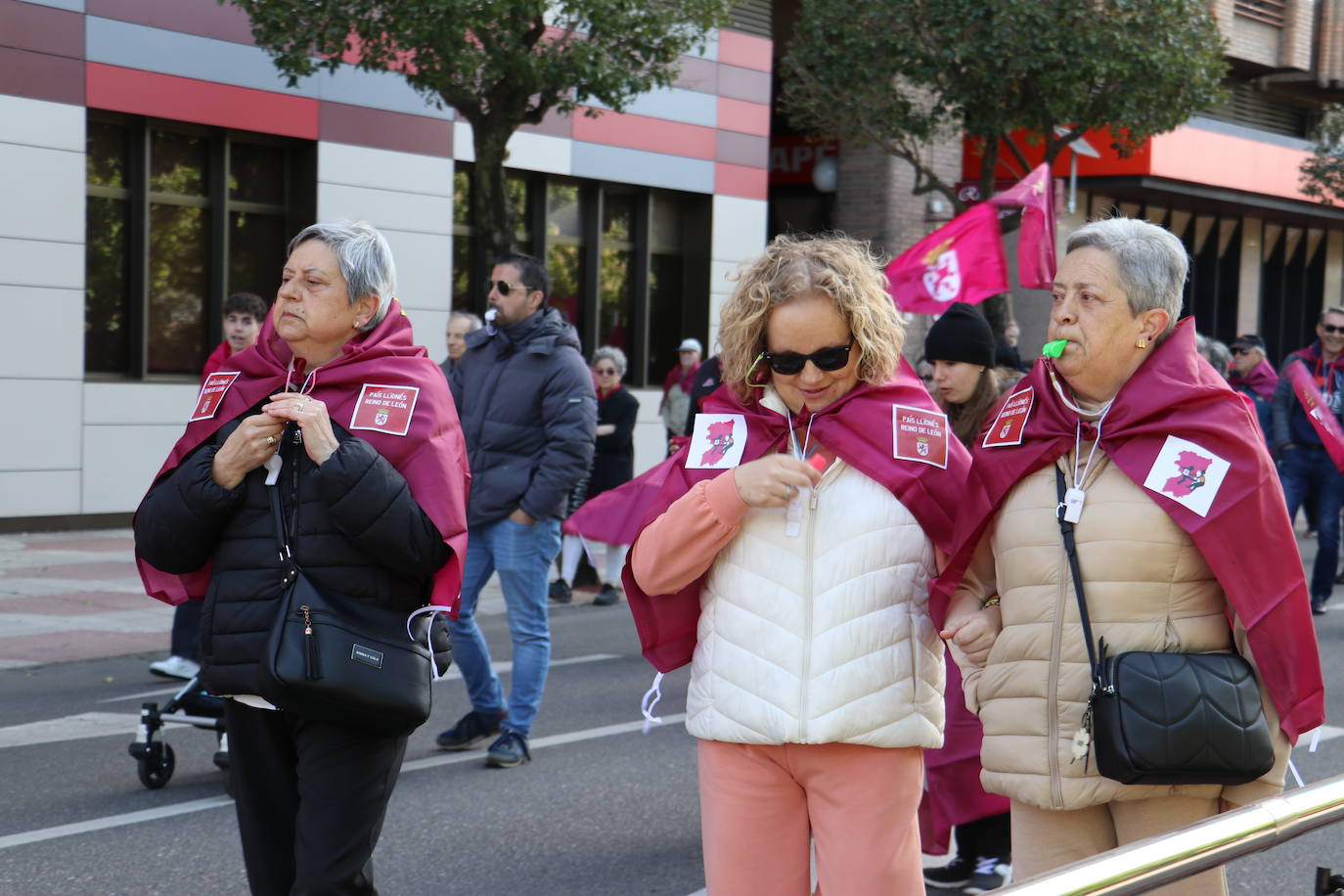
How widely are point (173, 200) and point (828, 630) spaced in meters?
13.0

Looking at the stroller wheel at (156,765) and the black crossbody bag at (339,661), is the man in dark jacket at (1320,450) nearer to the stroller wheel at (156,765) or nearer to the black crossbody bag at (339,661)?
the stroller wheel at (156,765)

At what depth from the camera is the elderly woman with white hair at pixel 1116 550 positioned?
2807 millimetres

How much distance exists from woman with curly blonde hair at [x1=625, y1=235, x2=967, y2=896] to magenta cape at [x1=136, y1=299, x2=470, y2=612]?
60 cm

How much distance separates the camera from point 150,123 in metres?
14.2

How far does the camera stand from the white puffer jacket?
9.40 feet

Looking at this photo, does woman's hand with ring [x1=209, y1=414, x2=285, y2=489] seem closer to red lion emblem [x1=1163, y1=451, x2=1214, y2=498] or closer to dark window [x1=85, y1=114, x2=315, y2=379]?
red lion emblem [x1=1163, y1=451, x2=1214, y2=498]

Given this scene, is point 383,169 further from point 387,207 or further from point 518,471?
point 518,471

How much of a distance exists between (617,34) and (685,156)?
6675 millimetres

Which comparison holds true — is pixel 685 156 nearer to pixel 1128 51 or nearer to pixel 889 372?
pixel 1128 51

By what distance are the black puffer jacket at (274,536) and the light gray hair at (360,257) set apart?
319 mm

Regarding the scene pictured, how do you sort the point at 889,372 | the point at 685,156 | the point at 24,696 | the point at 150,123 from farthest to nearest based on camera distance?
the point at 685,156 → the point at 150,123 → the point at 24,696 → the point at 889,372

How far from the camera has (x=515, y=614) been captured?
643 centimetres

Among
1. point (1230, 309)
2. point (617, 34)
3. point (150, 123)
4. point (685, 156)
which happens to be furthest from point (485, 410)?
point (1230, 309)

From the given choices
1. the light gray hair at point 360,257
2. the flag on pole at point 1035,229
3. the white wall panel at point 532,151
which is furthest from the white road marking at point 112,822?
the white wall panel at point 532,151
